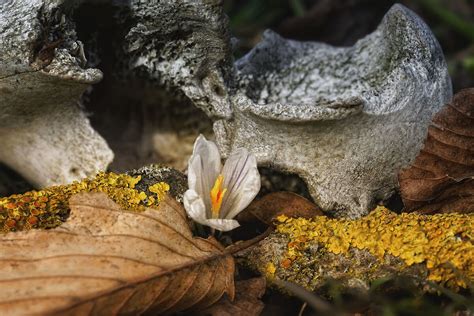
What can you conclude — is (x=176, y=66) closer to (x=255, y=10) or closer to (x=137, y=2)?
(x=137, y=2)

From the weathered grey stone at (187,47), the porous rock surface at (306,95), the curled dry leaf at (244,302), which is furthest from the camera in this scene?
the weathered grey stone at (187,47)

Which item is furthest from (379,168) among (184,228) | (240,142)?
(184,228)

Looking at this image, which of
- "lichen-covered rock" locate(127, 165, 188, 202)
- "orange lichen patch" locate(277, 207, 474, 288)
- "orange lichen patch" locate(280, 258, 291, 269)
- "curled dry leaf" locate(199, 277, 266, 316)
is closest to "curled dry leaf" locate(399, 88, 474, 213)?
"orange lichen patch" locate(277, 207, 474, 288)

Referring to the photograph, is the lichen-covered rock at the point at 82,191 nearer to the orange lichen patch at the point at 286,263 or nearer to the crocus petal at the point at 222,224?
the crocus petal at the point at 222,224

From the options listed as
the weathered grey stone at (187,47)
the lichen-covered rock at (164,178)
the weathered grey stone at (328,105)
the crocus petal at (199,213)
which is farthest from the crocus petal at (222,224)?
the weathered grey stone at (187,47)

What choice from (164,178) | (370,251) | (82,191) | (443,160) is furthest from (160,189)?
(443,160)
